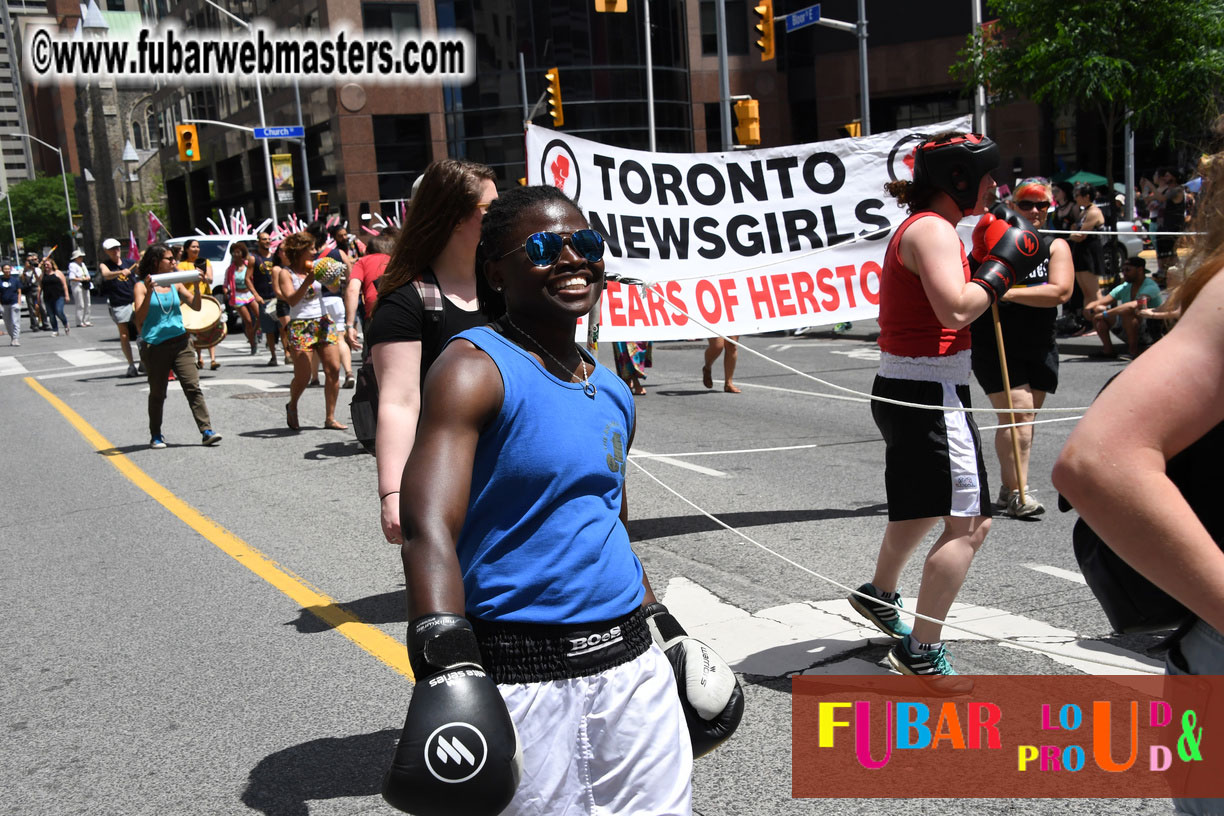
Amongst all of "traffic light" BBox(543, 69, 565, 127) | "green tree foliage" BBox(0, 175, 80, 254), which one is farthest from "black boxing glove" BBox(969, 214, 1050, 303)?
"green tree foliage" BBox(0, 175, 80, 254)

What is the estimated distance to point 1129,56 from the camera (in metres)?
17.0

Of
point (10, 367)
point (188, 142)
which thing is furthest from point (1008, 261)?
point (188, 142)

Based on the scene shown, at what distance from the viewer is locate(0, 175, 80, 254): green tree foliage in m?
116

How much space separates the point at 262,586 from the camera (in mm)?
5969

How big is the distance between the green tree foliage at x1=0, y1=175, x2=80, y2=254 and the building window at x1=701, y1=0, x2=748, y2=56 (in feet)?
295

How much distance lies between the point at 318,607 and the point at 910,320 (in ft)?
10.2

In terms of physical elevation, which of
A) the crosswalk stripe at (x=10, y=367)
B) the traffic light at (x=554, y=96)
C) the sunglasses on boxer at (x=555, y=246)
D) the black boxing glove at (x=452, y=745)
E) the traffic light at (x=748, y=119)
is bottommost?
the crosswalk stripe at (x=10, y=367)

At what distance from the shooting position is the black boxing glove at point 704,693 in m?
2.24

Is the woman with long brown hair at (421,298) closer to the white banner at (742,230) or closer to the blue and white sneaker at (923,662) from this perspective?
the blue and white sneaker at (923,662)

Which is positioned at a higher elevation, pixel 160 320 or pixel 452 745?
pixel 160 320

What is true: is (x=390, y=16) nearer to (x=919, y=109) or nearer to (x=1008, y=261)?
(x=919, y=109)

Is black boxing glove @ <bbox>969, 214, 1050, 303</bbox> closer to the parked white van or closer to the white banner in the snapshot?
the white banner

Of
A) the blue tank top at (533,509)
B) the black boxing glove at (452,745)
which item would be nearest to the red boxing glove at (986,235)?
the blue tank top at (533,509)

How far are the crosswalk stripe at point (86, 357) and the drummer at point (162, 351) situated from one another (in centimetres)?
985
